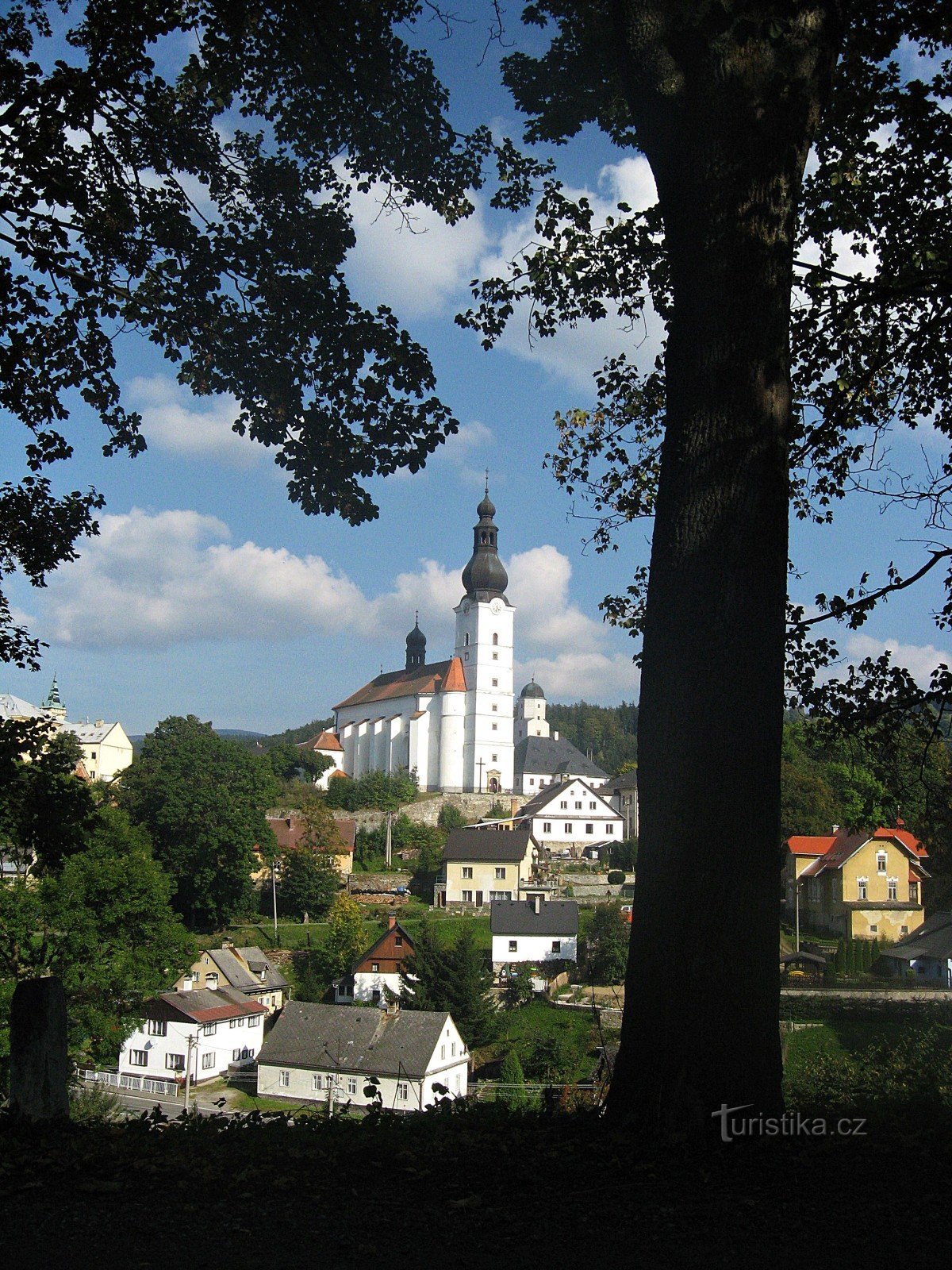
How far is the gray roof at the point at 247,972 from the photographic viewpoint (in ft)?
109

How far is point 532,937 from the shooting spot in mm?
39656

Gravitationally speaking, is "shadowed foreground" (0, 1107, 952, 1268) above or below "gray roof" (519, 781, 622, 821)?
below

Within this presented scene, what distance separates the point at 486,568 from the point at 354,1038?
7053 centimetres

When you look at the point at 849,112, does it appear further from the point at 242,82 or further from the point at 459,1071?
the point at 459,1071

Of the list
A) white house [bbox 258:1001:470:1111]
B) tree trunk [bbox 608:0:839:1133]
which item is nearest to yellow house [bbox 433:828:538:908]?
white house [bbox 258:1001:470:1111]

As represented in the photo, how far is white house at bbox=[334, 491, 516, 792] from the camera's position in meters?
88.2

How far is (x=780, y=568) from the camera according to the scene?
4.68 meters

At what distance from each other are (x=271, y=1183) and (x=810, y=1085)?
4.91 m

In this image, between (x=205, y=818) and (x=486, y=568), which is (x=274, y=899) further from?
(x=486, y=568)

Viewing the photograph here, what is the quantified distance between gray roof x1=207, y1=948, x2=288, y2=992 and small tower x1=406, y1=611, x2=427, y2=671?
224 ft

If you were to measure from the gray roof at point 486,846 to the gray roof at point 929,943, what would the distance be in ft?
73.2

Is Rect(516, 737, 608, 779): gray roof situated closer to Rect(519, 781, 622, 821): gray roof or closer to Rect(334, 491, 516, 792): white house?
Rect(334, 491, 516, 792): white house

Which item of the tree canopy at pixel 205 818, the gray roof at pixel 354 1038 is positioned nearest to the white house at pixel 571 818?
the tree canopy at pixel 205 818

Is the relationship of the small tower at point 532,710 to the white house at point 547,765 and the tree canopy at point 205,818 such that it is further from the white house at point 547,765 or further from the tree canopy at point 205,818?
the tree canopy at point 205,818
